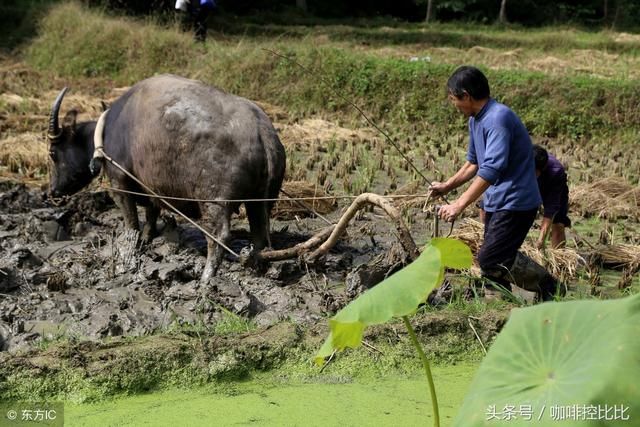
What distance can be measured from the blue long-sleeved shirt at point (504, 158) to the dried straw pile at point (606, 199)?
2937 millimetres

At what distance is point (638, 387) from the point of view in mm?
1840

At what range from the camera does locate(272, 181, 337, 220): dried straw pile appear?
6.78 meters

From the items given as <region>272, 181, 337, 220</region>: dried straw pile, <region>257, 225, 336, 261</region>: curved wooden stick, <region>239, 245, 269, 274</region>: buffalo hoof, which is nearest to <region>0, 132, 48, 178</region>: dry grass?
<region>272, 181, 337, 220</region>: dried straw pile

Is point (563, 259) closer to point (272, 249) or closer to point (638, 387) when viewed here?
point (272, 249)

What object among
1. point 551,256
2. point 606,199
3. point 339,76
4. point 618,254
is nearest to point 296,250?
point 551,256

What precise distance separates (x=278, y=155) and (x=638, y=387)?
3.82m

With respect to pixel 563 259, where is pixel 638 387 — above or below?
above

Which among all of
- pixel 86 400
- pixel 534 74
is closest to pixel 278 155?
pixel 86 400

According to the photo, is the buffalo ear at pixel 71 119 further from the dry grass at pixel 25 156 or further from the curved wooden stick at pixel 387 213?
the curved wooden stick at pixel 387 213

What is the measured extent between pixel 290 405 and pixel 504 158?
1557 mm

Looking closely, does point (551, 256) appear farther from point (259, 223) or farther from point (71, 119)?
point (71, 119)

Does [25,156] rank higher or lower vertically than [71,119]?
lower

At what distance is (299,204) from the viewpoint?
6.77 metres

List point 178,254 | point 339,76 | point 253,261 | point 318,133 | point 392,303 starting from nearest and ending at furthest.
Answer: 1. point 392,303
2. point 253,261
3. point 178,254
4. point 318,133
5. point 339,76
